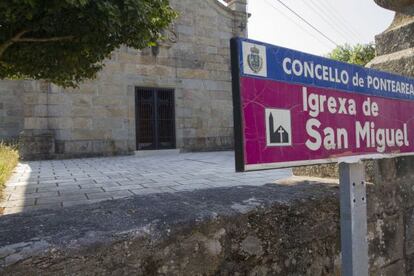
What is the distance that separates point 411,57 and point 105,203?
2514 millimetres

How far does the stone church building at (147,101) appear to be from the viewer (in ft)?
33.5

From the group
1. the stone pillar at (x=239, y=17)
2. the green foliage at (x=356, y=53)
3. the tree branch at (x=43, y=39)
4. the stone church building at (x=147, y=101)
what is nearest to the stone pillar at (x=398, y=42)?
the tree branch at (x=43, y=39)

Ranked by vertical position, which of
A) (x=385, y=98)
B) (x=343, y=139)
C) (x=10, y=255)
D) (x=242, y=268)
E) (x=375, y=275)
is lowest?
(x=375, y=275)

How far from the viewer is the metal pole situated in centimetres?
130

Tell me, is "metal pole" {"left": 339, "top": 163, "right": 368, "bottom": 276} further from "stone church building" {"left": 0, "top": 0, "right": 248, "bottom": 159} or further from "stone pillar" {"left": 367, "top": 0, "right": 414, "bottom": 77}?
"stone church building" {"left": 0, "top": 0, "right": 248, "bottom": 159}

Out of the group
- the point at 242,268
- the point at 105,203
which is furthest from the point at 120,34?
the point at 242,268

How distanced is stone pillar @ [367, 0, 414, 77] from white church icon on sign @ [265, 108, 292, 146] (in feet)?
6.53

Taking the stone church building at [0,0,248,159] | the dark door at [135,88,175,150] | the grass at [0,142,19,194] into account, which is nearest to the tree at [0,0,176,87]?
the grass at [0,142,19,194]

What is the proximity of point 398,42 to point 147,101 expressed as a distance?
974 cm

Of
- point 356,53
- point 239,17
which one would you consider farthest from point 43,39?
point 356,53

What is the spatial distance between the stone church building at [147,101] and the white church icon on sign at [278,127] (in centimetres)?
1004

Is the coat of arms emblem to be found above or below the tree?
below

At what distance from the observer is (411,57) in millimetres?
2641

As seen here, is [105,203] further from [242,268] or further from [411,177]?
[411,177]
